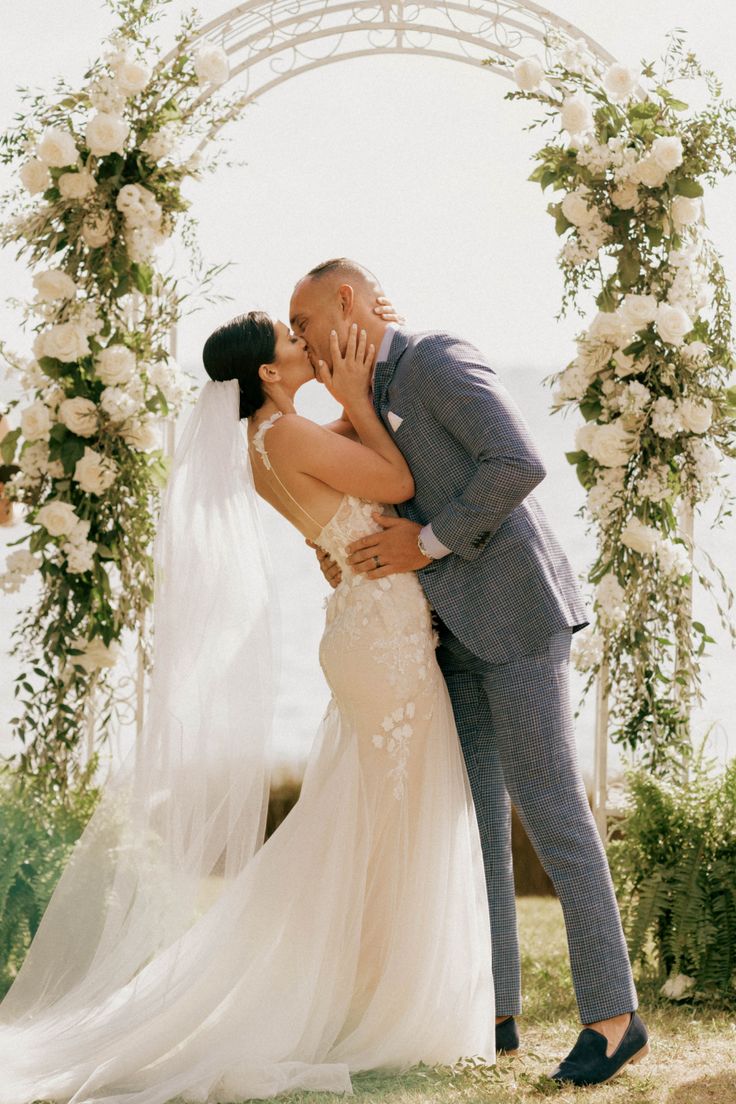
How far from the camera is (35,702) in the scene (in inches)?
177

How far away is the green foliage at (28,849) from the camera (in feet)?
13.3

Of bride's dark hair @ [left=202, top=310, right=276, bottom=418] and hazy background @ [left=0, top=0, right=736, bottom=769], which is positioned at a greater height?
hazy background @ [left=0, top=0, right=736, bottom=769]

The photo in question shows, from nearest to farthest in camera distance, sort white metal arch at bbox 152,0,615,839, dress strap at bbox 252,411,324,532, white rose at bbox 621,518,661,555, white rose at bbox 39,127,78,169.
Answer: dress strap at bbox 252,411,324,532 → white rose at bbox 39,127,78,169 → white rose at bbox 621,518,661,555 → white metal arch at bbox 152,0,615,839

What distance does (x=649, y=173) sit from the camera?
434 centimetres

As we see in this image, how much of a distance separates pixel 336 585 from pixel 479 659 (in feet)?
1.51

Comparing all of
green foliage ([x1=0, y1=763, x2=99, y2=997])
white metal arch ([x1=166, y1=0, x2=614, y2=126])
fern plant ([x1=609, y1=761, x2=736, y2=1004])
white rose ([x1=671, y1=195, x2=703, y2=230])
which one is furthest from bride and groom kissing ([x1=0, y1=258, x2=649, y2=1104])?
white metal arch ([x1=166, y1=0, x2=614, y2=126])

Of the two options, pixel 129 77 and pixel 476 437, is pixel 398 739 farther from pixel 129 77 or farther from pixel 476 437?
pixel 129 77

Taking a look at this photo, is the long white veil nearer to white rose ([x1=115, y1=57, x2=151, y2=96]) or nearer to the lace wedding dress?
the lace wedding dress

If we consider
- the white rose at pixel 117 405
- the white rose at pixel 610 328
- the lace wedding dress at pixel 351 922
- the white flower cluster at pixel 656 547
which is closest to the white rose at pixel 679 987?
the lace wedding dress at pixel 351 922

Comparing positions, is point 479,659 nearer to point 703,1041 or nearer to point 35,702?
point 703,1041

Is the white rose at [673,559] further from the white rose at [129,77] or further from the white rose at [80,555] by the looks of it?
the white rose at [129,77]

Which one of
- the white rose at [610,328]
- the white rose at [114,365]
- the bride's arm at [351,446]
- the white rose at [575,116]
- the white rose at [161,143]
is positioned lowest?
the bride's arm at [351,446]

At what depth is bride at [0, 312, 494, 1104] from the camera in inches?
121

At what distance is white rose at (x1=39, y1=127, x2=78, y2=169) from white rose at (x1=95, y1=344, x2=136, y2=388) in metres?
0.67
